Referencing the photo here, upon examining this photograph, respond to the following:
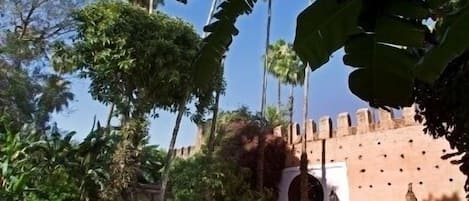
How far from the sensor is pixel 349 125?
11.4m

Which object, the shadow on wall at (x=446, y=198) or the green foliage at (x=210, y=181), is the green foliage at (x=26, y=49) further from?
the shadow on wall at (x=446, y=198)

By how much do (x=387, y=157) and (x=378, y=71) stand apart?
9581mm

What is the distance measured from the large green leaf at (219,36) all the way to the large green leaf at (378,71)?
1.04 feet

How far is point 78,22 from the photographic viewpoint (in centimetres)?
985

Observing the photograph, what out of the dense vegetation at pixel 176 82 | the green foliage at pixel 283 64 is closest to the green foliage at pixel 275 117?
the dense vegetation at pixel 176 82

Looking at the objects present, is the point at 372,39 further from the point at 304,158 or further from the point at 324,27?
the point at 304,158

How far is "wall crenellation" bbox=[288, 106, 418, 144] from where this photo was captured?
34.5 ft

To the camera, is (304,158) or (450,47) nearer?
(450,47)

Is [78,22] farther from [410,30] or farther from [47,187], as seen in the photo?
[410,30]

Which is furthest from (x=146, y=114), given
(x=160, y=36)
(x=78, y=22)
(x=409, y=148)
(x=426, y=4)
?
(x=426, y=4)

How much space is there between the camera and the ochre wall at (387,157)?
9797 mm

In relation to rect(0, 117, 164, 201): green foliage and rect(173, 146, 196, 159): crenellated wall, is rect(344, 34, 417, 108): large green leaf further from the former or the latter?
rect(173, 146, 196, 159): crenellated wall

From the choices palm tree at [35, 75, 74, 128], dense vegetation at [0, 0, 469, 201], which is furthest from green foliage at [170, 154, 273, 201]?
palm tree at [35, 75, 74, 128]

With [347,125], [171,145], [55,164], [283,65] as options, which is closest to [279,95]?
[283,65]
